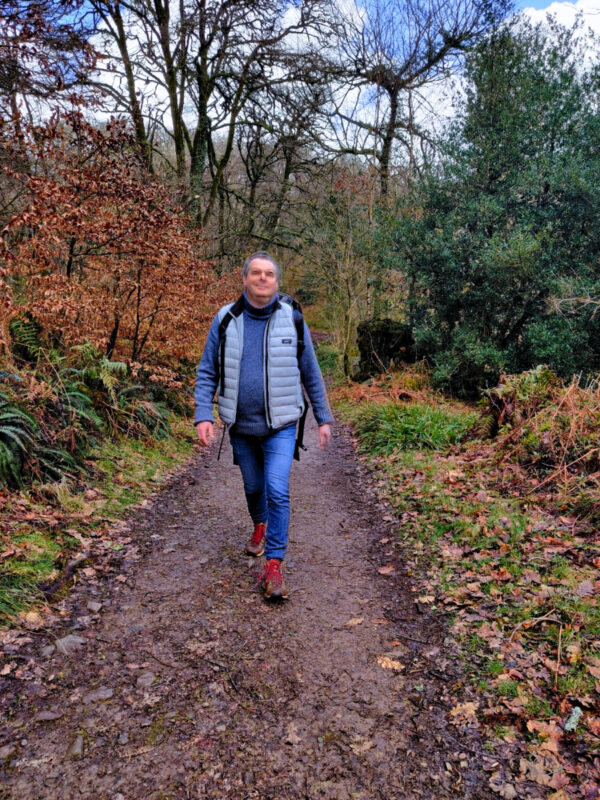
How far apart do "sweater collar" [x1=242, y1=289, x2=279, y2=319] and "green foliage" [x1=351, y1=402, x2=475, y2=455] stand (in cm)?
432

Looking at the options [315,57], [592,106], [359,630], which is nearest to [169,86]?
[315,57]

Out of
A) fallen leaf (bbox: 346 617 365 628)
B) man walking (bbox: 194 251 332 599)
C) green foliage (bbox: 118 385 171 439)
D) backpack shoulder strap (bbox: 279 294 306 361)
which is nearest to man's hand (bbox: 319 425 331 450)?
man walking (bbox: 194 251 332 599)

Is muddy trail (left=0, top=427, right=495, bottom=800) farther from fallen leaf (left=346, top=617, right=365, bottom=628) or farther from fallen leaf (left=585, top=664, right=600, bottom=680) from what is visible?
fallen leaf (left=585, top=664, right=600, bottom=680)

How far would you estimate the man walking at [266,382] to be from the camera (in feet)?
11.9

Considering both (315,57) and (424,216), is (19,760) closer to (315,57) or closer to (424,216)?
(424,216)

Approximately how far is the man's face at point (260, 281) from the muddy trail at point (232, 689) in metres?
2.11

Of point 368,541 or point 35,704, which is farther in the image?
point 368,541

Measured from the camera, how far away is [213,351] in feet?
12.3

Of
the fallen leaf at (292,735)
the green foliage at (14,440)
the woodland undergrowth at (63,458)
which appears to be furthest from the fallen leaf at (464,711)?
the green foliage at (14,440)

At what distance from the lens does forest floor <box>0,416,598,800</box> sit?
219cm

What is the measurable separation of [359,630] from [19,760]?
6.39ft

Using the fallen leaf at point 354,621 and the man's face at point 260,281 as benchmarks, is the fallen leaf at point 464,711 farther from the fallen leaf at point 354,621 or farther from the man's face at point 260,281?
the man's face at point 260,281

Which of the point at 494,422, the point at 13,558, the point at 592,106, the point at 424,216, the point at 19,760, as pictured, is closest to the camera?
the point at 19,760

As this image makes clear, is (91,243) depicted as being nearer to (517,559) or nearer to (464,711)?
(517,559)
